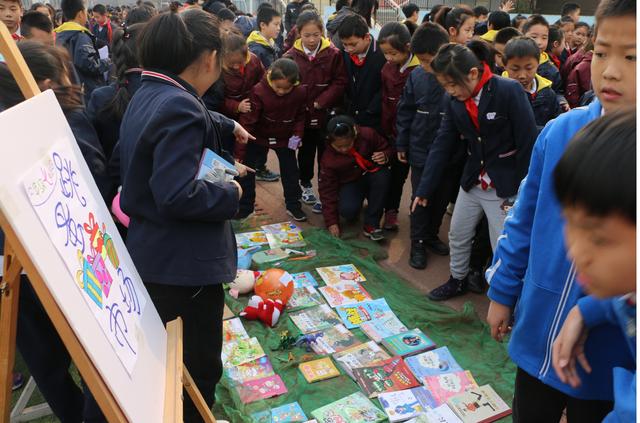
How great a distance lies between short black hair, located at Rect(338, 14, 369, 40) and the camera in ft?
12.6

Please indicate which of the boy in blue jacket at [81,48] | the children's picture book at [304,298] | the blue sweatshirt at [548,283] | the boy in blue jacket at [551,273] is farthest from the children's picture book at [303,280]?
the boy in blue jacket at [81,48]

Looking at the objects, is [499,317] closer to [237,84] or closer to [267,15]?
[237,84]

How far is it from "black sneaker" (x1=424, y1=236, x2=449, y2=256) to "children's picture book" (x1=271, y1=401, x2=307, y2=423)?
178 centimetres

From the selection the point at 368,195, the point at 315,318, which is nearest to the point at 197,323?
the point at 315,318

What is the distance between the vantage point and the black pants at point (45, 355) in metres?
1.78

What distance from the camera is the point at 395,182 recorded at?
3994mm

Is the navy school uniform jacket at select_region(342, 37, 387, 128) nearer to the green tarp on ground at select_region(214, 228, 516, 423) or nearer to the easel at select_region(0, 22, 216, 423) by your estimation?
the green tarp on ground at select_region(214, 228, 516, 423)

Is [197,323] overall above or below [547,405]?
below

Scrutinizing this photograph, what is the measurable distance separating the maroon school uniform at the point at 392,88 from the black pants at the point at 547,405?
267cm

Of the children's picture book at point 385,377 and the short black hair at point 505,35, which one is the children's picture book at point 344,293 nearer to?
the children's picture book at point 385,377

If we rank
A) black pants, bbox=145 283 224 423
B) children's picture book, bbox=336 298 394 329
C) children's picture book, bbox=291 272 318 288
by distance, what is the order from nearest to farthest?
1. black pants, bbox=145 283 224 423
2. children's picture book, bbox=336 298 394 329
3. children's picture book, bbox=291 272 318 288

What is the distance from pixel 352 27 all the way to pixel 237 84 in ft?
3.43

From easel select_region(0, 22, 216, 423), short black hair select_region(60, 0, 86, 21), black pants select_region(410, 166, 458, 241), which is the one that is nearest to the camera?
easel select_region(0, 22, 216, 423)

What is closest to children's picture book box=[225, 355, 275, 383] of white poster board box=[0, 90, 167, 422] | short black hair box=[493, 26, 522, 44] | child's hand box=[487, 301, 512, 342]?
white poster board box=[0, 90, 167, 422]
